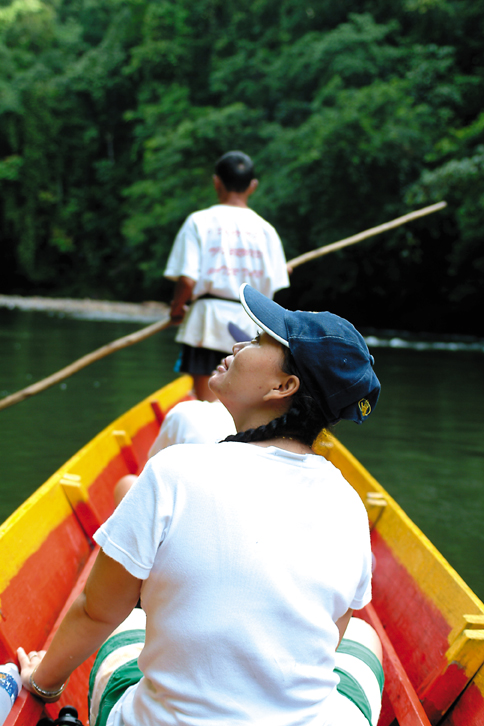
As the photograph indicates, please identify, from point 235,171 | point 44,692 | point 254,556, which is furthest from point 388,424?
point 254,556

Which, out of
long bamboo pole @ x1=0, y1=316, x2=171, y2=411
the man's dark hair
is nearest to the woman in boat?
long bamboo pole @ x1=0, y1=316, x2=171, y2=411

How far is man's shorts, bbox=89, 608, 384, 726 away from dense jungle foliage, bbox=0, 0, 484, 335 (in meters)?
9.34

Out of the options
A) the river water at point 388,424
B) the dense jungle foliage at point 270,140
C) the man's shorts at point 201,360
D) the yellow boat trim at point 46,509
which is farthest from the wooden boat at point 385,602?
the dense jungle foliage at point 270,140

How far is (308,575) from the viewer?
90 centimetres

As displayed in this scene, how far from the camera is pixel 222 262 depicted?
2.90 meters

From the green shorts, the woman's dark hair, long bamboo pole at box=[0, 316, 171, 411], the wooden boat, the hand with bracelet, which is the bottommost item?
the wooden boat

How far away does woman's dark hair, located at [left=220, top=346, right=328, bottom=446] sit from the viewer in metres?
1.00

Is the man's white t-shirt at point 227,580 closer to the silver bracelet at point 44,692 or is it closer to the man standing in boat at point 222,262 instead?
the silver bracelet at point 44,692

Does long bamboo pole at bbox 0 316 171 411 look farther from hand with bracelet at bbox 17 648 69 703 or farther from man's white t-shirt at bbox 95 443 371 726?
man's white t-shirt at bbox 95 443 371 726

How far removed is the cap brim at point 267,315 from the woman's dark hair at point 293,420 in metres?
0.03

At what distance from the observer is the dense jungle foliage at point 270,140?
13.4 metres

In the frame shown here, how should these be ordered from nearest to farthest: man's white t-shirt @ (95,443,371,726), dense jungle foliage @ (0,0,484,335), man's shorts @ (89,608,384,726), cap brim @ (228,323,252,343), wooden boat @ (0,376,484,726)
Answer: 1. man's white t-shirt @ (95,443,371,726)
2. man's shorts @ (89,608,384,726)
3. wooden boat @ (0,376,484,726)
4. cap brim @ (228,323,252,343)
5. dense jungle foliage @ (0,0,484,335)

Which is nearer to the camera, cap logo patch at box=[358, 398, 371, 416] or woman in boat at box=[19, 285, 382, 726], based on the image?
woman in boat at box=[19, 285, 382, 726]

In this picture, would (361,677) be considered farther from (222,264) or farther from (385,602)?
(222,264)
